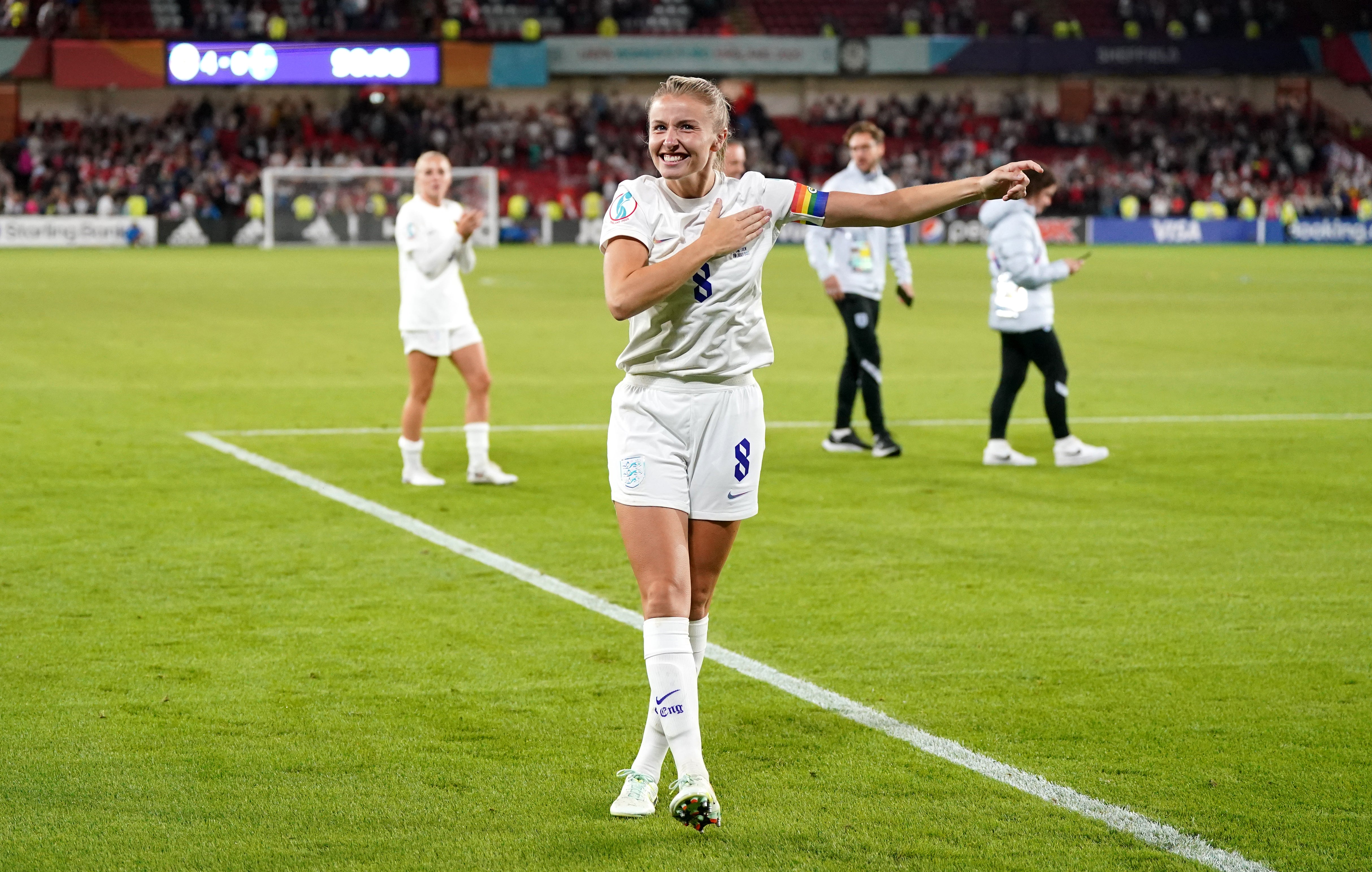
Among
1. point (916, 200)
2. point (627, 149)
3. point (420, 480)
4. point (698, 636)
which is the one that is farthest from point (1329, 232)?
point (698, 636)

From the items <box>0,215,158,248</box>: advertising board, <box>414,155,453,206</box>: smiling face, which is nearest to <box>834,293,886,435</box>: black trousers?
<box>414,155,453,206</box>: smiling face

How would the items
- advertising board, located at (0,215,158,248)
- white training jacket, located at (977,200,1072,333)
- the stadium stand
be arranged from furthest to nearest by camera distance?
1. the stadium stand
2. advertising board, located at (0,215,158,248)
3. white training jacket, located at (977,200,1072,333)

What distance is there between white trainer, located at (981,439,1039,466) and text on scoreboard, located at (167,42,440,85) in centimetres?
4277

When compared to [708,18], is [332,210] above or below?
below

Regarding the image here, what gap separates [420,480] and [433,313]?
1036 millimetres

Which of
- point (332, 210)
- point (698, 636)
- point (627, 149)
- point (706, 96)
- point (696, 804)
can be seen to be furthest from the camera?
point (627, 149)

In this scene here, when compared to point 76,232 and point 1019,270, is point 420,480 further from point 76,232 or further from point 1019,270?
point 76,232

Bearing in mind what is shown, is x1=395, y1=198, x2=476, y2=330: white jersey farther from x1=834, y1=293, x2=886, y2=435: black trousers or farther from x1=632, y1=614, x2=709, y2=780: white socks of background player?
x1=632, y1=614, x2=709, y2=780: white socks of background player

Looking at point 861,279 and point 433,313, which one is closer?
point 433,313

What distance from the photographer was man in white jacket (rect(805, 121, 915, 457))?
36.9 ft

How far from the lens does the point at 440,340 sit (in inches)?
393

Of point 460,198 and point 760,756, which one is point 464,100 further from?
point 760,756

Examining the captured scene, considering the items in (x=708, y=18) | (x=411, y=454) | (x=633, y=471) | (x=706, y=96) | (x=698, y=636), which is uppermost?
(x=708, y=18)

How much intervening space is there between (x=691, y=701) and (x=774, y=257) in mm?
33723
